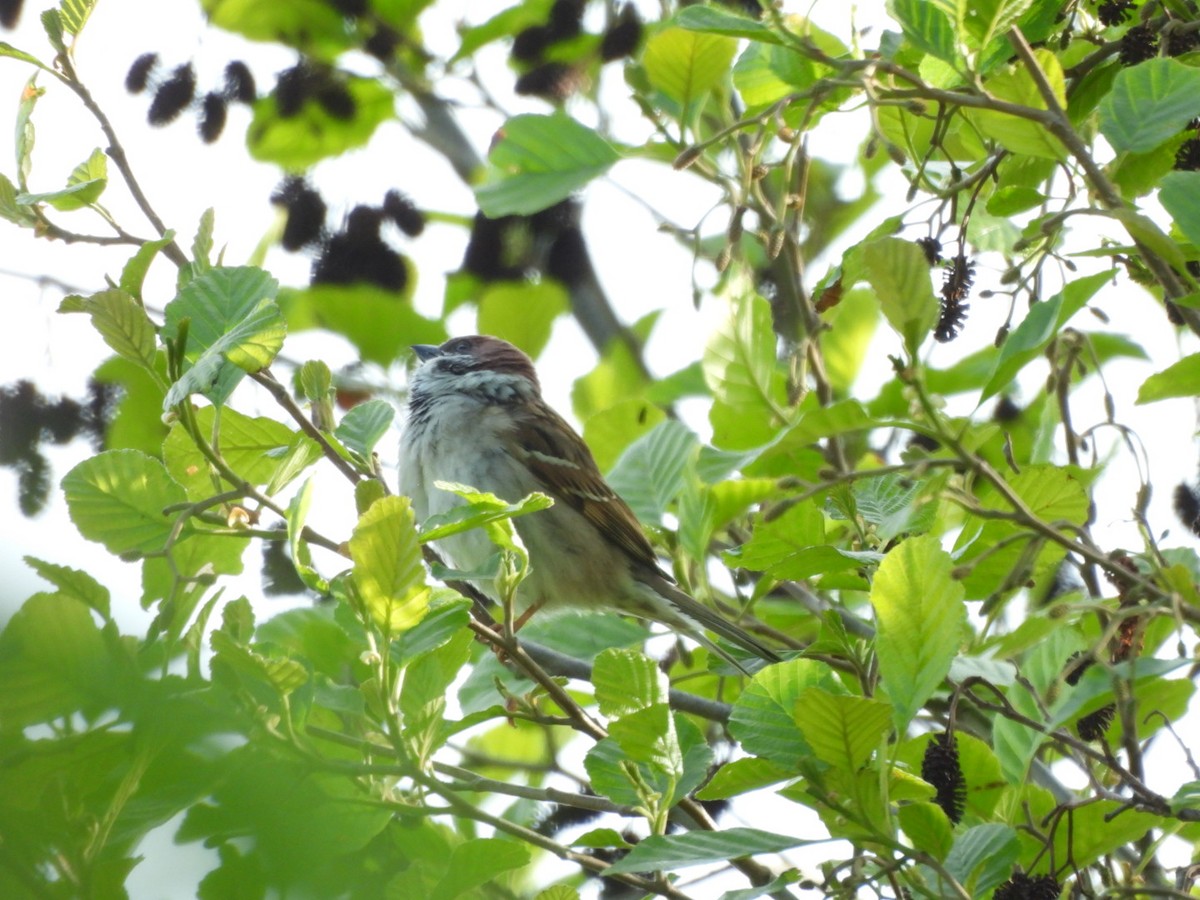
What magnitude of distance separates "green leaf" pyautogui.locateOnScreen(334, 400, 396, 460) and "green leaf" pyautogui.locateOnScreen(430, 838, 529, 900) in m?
0.51

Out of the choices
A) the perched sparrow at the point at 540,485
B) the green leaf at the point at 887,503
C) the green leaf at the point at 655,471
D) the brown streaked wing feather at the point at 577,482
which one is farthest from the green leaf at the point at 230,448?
the brown streaked wing feather at the point at 577,482

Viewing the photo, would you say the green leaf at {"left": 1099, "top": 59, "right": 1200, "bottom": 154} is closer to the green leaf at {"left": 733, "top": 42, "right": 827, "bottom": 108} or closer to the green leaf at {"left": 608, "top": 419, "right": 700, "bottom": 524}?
the green leaf at {"left": 733, "top": 42, "right": 827, "bottom": 108}

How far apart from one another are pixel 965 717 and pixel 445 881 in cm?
124

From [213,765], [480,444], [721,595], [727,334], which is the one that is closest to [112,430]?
[480,444]

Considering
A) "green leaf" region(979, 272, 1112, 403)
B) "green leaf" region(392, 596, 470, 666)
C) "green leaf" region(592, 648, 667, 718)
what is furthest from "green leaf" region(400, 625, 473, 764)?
"green leaf" region(979, 272, 1112, 403)

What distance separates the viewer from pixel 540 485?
3781 mm

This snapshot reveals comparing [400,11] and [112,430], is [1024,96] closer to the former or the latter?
[112,430]

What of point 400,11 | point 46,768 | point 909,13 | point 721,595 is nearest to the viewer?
point 46,768

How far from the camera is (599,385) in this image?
134 inches

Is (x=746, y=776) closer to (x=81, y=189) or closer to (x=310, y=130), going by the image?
(x=81, y=189)

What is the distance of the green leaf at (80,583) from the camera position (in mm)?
1544

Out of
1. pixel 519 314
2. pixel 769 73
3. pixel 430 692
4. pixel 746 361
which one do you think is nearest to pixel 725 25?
pixel 769 73

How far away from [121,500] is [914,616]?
0.98 meters

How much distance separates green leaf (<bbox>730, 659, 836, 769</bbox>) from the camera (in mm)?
1482
